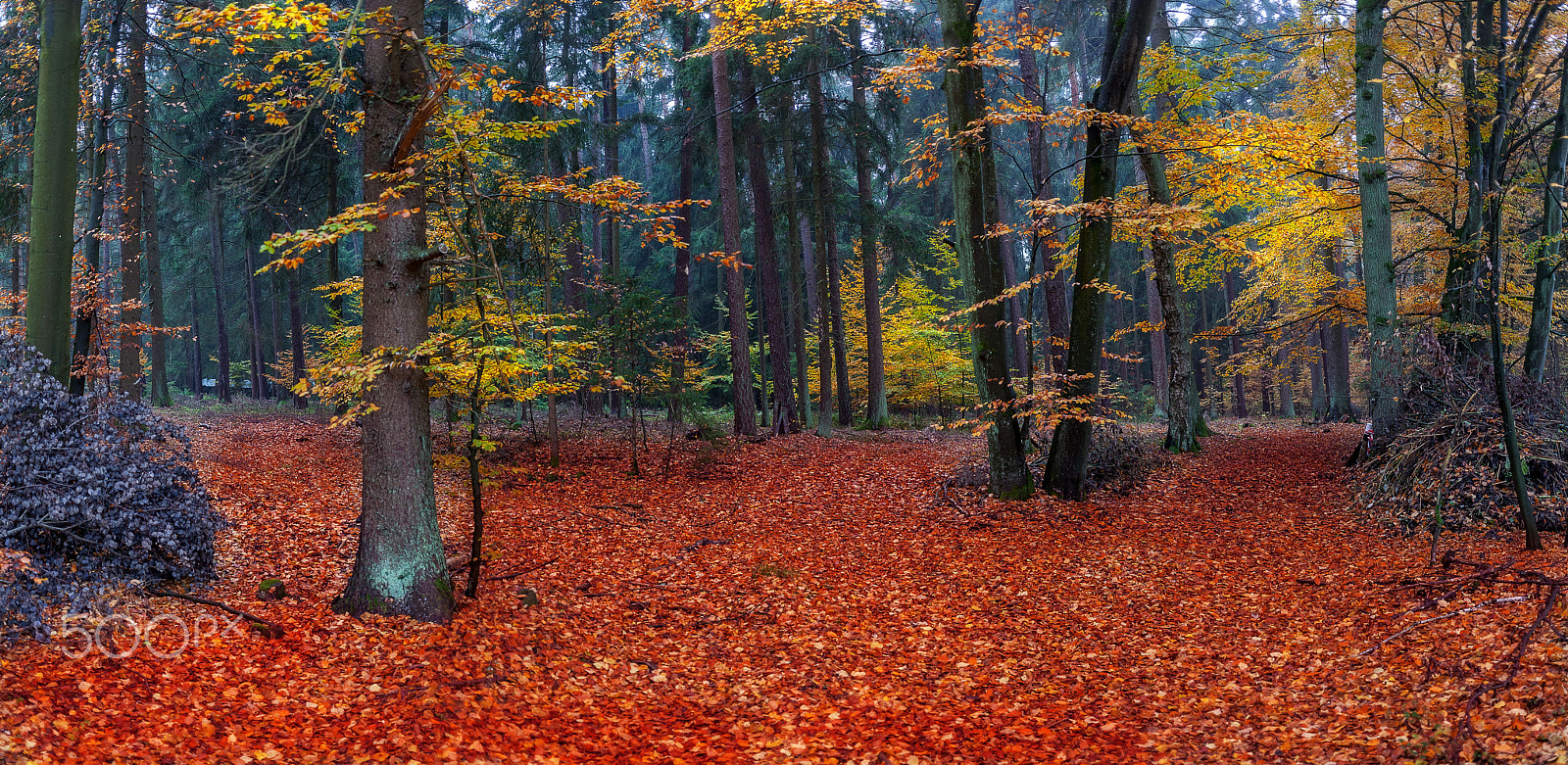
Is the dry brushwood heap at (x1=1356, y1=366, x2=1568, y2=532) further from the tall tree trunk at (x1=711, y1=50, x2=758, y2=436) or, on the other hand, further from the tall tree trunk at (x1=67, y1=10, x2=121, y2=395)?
the tall tree trunk at (x1=67, y1=10, x2=121, y2=395)

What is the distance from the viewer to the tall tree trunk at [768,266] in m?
15.6

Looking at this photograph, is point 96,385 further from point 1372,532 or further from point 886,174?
point 886,174

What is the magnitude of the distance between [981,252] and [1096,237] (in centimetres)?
127

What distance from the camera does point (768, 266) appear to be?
1548 centimetres

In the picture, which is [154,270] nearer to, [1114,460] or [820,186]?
[820,186]

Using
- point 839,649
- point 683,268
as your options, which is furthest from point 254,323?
point 839,649

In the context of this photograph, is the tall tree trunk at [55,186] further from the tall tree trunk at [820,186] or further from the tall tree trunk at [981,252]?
the tall tree trunk at [820,186]

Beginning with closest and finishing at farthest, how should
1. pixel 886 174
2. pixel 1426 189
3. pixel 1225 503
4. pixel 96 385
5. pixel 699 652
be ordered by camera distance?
pixel 96 385 → pixel 699 652 → pixel 1225 503 → pixel 1426 189 → pixel 886 174

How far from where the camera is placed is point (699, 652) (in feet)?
19.7

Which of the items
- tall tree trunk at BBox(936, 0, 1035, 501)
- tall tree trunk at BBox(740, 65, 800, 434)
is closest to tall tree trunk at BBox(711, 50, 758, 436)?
tall tree trunk at BBox(740, 65, 800, 434)

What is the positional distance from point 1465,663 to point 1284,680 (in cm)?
86

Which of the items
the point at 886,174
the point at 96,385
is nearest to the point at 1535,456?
the point at 96,385

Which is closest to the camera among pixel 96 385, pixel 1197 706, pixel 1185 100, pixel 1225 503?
pixel 1197 706

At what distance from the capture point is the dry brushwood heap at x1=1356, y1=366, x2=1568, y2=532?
709cm
